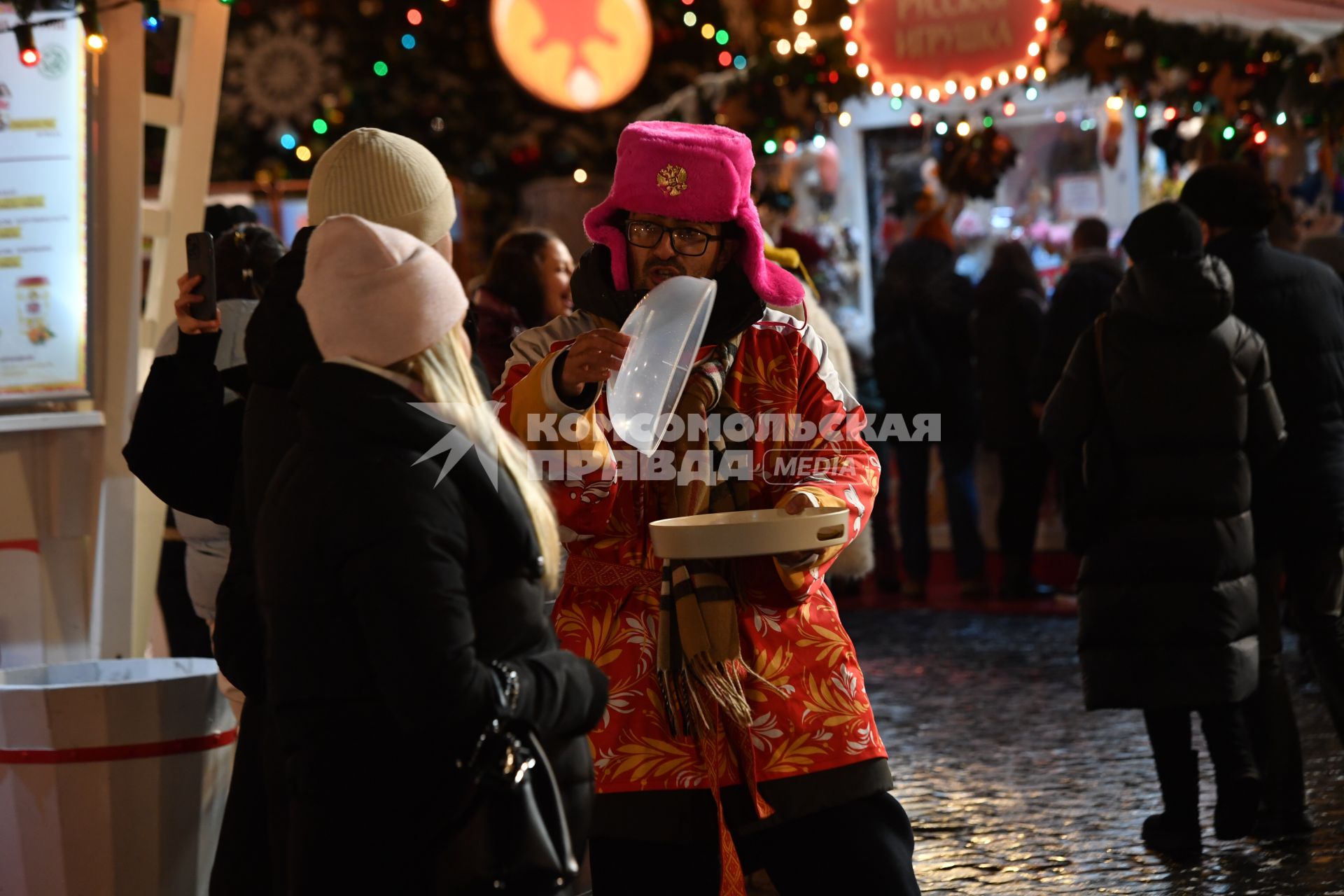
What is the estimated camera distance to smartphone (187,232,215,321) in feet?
10.5

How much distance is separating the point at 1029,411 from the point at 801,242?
6.36ft

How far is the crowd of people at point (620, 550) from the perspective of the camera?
2.15 metres

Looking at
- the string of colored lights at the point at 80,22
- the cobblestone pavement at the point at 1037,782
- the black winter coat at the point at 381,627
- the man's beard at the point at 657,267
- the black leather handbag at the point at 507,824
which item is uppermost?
the string of colored lights at the point at 80,22

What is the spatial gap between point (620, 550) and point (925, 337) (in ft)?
20.5

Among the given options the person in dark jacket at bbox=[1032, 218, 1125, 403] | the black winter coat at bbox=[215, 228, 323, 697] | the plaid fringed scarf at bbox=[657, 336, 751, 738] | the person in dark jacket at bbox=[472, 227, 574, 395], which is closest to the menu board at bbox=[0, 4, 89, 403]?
the person in dark jacket at bbox=[472, 227, 574, 395]

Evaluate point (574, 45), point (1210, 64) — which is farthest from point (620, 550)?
point (1210, 64)

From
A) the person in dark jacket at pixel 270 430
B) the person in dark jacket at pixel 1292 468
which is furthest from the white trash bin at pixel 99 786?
the person in dark jacket at pixel 1292 468

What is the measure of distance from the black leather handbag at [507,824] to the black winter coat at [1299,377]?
3.16 metres

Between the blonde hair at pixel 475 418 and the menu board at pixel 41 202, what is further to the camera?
the menu board at pixel 41 202

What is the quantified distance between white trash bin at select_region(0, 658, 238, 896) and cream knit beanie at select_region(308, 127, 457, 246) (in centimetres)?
116

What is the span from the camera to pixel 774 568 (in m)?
2.75

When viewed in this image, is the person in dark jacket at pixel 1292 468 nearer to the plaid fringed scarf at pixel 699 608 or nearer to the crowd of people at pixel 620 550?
the crowd of people at pixel 620 550

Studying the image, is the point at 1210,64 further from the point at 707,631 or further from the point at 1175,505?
the point at 707,631

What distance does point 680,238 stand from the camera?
2900 millimetres
